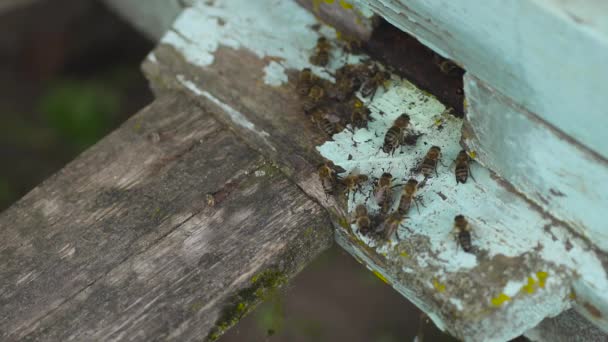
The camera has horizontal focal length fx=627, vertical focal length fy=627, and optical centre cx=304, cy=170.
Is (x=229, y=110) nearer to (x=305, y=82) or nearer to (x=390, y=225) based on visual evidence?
(x=305, y=82)

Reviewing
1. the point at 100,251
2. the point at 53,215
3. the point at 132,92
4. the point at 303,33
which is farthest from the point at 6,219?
the point at 132,92

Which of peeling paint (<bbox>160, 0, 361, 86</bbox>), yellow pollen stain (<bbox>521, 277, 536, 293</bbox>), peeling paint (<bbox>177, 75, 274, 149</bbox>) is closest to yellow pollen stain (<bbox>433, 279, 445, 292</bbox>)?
yellow pollen stain (<bbox>521, 277, 536, 293</bbox>)

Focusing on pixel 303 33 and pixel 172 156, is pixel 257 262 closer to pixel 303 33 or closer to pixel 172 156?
pixel 172 156

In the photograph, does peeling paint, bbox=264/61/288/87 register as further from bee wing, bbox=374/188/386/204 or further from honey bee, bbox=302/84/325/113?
bee wing, bbox=374/188/386/204

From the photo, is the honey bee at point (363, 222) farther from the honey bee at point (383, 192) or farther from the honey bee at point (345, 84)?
the honey bee at point (345, 84)

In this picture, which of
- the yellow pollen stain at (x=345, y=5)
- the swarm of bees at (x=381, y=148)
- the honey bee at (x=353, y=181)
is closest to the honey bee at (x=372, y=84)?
the swarm of bees at (x=381, y=148)
